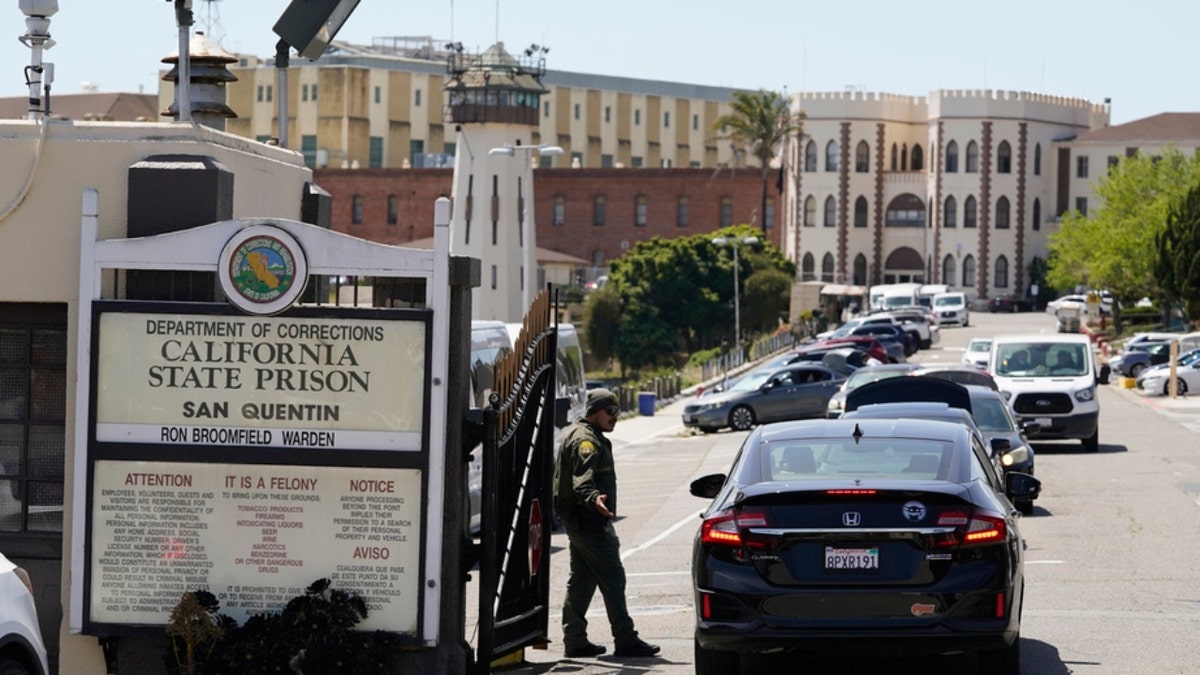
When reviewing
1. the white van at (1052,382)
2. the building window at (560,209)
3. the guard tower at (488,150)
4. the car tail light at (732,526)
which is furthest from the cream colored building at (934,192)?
the car tail light at (732,526)

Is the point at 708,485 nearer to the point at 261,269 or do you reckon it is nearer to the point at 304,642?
the point at 304,642

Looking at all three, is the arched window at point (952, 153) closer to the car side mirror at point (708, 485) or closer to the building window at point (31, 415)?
the car side mirror at point (708, 485)

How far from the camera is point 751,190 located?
12850 centimetres

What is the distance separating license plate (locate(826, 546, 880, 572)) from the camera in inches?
389

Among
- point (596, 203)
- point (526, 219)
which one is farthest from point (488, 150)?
point (596, 203)

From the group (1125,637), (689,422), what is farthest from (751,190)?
(1125,637)

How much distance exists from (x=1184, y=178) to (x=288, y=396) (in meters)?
88.9

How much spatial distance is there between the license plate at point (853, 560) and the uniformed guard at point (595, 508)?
2.03m

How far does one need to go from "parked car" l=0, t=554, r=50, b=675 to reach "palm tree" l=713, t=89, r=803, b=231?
372ft

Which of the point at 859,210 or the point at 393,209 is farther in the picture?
the point at 393,209

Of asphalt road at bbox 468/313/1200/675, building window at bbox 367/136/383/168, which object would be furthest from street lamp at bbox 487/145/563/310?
building window at bbox 367/136/383/168

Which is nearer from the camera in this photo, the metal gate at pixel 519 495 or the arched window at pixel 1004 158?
the metal gate at pixel 519 495

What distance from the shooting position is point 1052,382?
105 feet

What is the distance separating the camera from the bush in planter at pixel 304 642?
9750mm
